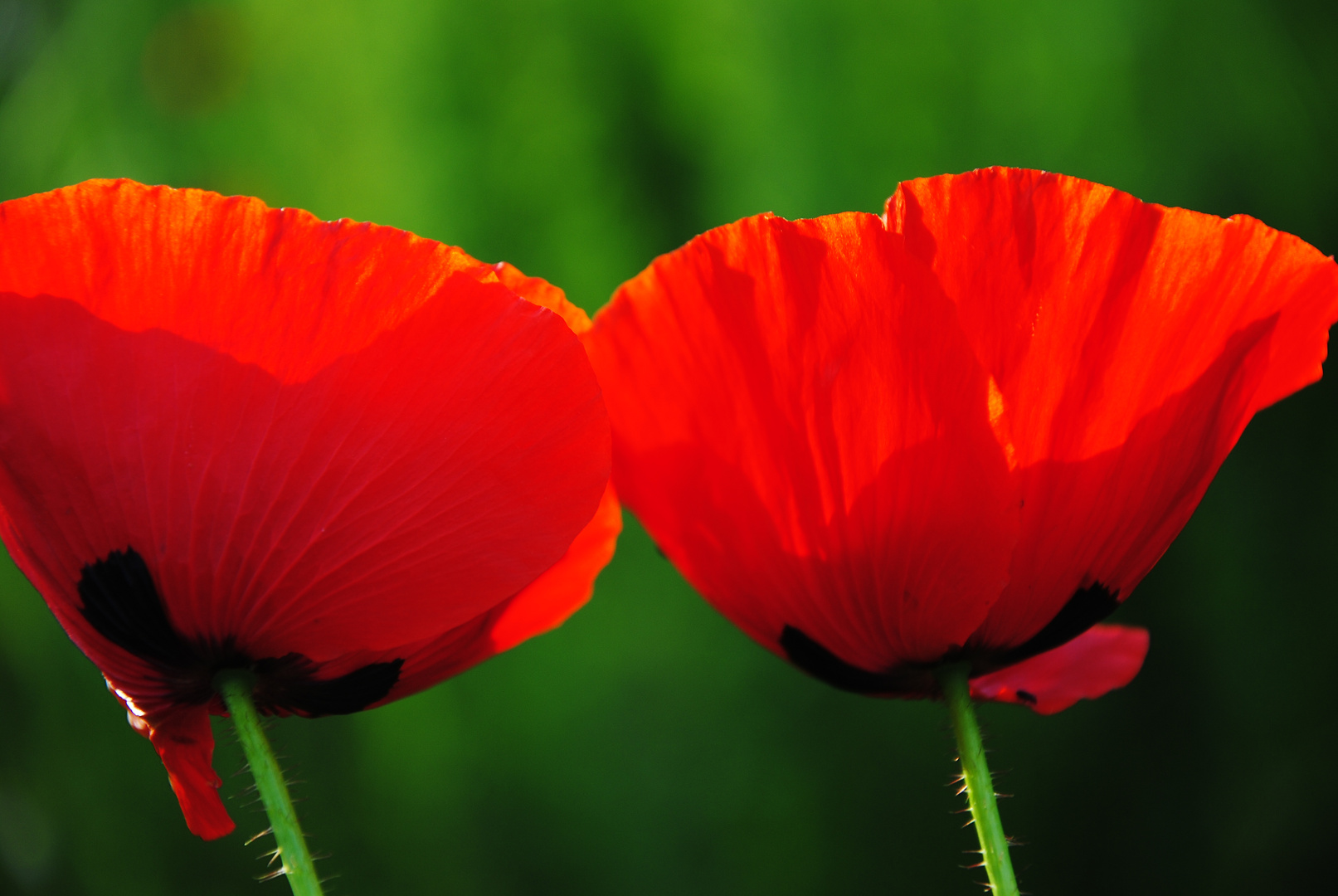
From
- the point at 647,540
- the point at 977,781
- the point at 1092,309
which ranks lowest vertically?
the point at 977,781

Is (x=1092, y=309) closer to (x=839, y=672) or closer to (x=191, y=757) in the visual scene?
(x=839, y=672)

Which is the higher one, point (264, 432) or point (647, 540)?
point (647, 540)

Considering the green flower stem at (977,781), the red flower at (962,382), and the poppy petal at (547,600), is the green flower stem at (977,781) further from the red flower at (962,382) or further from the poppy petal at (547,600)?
the poppy petal at (547,600)

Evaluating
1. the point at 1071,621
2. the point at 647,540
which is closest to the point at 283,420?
the point at 1071,621

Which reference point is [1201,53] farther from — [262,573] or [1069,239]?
[262,573]

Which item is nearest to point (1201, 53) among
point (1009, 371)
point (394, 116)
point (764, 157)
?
point (764, 157)


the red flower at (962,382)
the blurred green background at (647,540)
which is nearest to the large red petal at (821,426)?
the red flower at (962,382)
